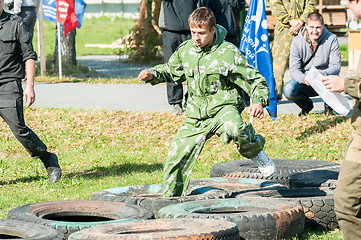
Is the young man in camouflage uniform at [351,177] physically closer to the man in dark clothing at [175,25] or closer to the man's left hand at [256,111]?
the man's left hand at [256,111]

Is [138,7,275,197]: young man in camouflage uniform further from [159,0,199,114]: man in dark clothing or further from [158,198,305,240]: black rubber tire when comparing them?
[159,0,199,114]: man in dark clothing

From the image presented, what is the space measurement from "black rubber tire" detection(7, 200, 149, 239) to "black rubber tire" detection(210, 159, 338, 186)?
1.91 metres

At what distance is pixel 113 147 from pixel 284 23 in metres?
3.21

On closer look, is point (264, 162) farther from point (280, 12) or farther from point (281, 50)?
point (280, 12)

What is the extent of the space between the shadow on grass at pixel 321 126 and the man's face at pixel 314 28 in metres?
1.19

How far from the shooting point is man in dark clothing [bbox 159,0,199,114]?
1063 cm

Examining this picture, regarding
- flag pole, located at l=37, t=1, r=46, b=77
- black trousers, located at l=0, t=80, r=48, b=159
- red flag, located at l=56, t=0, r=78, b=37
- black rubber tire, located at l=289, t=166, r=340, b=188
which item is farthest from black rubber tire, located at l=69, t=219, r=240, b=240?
flag pole, located at l=37, t=1, r=46, b=77

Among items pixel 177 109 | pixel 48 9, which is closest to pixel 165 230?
pixel 177 109

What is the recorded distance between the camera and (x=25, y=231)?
501 cm

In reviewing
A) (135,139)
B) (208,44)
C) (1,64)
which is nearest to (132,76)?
(135,139)

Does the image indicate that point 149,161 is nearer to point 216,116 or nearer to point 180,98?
point 180,98

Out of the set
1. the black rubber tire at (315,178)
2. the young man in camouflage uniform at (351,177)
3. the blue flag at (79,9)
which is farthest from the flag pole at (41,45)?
the young man in camouflage uniform at (351,177)

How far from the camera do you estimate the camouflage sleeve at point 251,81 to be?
6160 mm

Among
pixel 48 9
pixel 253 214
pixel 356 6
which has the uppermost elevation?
pixel 356 6
